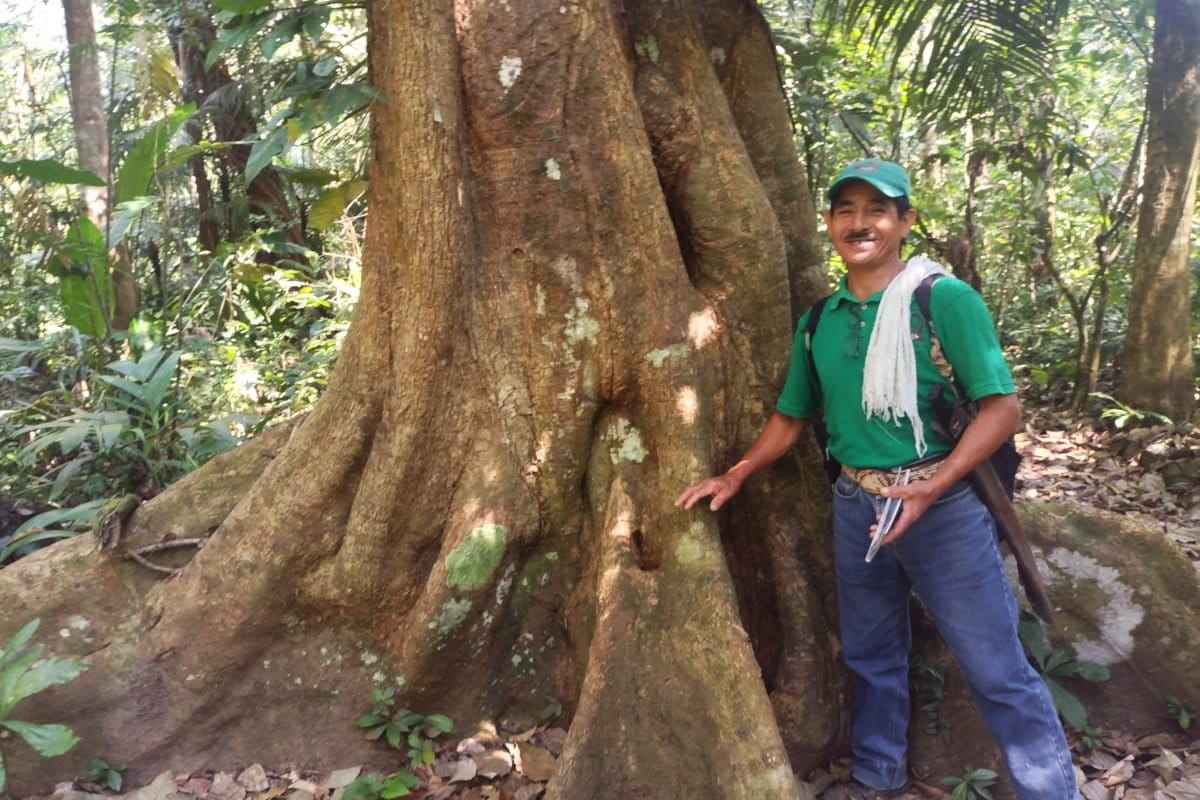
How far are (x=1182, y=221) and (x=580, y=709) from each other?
18.7 ft

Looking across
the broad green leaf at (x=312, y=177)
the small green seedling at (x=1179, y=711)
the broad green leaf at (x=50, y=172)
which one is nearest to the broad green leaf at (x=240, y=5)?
the broad green leaf at (x=312, y=177)

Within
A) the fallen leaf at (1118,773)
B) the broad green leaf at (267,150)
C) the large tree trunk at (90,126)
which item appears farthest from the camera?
the large tree trunk at (90,126)

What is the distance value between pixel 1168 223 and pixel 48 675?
6.86 meters

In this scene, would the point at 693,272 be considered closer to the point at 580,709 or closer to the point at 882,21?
the point at 580,709

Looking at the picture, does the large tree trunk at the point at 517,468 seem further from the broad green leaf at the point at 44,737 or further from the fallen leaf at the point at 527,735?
the broad green leaf at the point at 44,737

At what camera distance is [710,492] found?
286cm

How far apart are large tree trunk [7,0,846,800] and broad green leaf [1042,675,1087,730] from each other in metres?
0.78

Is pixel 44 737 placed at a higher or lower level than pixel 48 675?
lower

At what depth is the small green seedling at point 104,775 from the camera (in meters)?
2.89

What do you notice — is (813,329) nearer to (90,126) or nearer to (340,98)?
(340,98)

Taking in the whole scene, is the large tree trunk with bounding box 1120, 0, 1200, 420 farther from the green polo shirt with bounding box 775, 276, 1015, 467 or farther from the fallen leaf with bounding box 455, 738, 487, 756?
the fallen leaf with bounding box 455, 738, 487, 756

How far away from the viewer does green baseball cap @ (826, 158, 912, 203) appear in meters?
2.46

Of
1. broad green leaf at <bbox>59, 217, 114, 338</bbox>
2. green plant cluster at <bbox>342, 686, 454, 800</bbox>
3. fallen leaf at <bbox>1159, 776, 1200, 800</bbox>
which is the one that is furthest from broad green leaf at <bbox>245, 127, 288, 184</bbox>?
fallen leaf at <bbox>1159, 776, 1200, 800</bbox>

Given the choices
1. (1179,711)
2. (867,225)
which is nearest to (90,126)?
(867,225)
